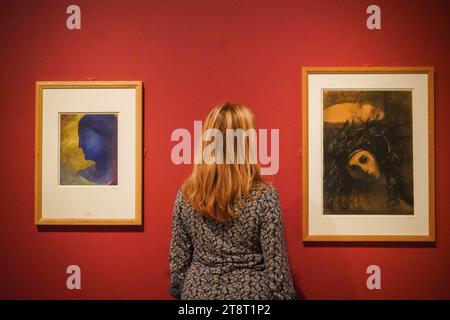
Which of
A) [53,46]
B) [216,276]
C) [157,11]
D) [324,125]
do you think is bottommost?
[216,276]

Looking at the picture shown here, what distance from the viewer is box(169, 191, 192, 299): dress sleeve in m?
1.48

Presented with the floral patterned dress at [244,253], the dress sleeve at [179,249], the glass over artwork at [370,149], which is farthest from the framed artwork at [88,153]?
the glass over artwork at [370,149]

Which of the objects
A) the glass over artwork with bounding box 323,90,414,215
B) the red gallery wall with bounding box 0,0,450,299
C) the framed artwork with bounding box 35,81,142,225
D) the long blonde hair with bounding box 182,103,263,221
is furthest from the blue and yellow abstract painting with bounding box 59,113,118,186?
the glass over artwork with bounding box 323,90,414,215

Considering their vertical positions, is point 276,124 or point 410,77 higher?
point 410,77

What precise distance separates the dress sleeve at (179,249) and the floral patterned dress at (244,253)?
57 millimetres

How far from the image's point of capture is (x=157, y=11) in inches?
77.5

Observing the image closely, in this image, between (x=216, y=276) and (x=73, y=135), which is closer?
(x=216, y=276)

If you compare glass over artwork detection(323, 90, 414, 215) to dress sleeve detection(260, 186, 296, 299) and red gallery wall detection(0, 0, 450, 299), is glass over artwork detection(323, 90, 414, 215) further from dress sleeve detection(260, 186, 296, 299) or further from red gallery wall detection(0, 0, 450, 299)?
dress sleeve detection(260, 186, 296, 299)

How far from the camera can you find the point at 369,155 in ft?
6.30
